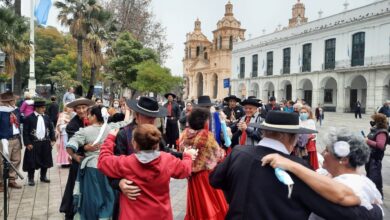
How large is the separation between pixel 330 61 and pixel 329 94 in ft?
13.1

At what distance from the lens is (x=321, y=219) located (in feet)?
7.95

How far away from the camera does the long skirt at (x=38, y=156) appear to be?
24.5ft

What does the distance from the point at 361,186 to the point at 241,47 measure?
54.2 meters

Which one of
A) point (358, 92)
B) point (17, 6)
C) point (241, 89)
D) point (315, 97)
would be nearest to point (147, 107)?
point (17, 6)

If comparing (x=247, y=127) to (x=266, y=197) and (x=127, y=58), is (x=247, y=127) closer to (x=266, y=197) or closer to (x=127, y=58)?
(x=266, y=197)

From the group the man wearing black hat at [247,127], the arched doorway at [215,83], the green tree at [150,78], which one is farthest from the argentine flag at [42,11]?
the arched doorway at [215,83]

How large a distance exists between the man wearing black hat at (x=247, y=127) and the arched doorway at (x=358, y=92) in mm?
32242

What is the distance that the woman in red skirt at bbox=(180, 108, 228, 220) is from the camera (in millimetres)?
4816

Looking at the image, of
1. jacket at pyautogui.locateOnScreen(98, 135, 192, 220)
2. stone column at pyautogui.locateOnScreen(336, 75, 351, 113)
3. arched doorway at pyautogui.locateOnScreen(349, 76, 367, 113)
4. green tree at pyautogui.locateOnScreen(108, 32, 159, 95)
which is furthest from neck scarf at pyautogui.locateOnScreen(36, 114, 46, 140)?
arched doorway at pyautogui.locateOnScreen(349, 76, 367, 113)

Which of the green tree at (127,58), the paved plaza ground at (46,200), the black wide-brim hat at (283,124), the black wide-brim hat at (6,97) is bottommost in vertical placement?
the paved plaza ground at (46,200)

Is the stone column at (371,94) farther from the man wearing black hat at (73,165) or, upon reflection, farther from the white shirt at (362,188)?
the white shirt at (362,188)

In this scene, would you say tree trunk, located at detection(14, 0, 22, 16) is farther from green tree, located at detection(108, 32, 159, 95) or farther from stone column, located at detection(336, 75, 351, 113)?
stone column, located at detection(336, 75, 351, 113)

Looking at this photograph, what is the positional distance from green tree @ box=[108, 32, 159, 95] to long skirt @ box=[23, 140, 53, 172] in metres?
20.5

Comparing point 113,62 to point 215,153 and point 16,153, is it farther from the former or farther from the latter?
point 215,153
